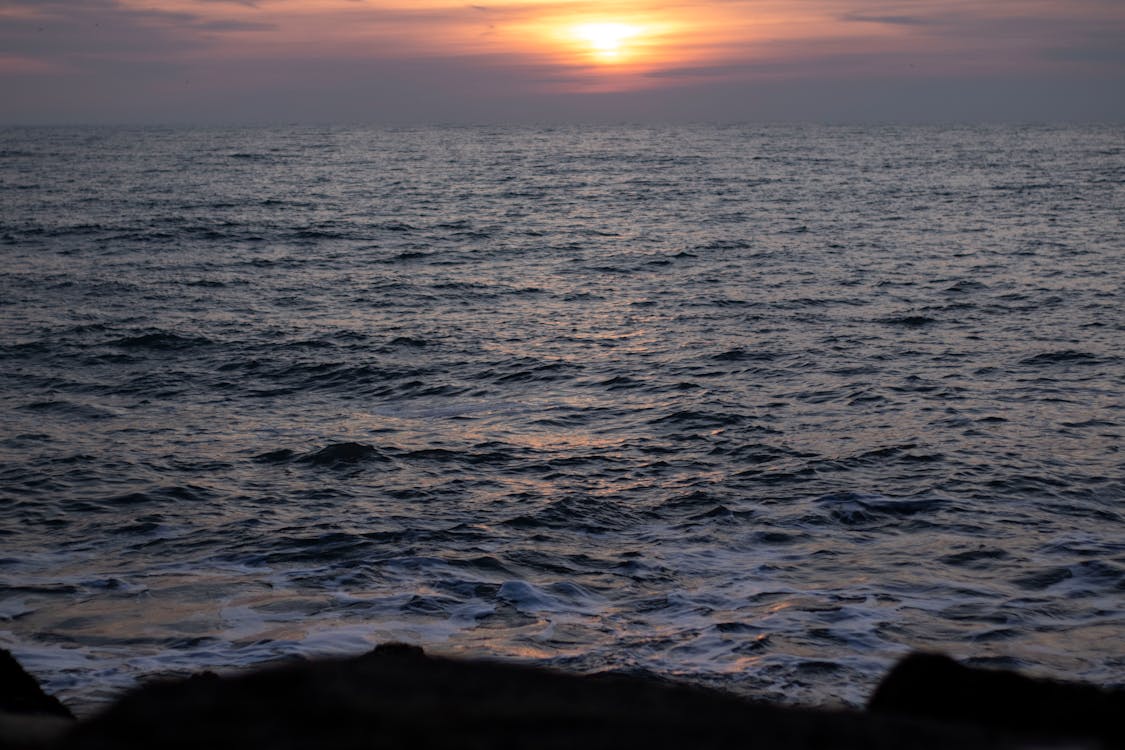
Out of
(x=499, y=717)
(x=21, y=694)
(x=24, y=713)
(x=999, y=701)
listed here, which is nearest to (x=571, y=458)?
(x=21, y=694)

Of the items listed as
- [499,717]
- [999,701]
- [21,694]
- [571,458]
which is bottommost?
[571,458]

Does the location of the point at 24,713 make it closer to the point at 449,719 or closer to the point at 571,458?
the point at 449,719

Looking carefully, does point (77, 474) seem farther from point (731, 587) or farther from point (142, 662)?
point (731, 587)

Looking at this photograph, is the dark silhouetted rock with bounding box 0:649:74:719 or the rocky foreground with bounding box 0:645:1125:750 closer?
the rocky foreground with bounding box 0:645:1125:750

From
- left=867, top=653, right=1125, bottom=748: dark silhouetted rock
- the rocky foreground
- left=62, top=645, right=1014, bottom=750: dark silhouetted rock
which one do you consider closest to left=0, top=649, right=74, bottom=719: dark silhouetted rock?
the rocky foreground

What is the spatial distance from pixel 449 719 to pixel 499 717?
161mm

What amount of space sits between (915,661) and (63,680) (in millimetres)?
7202

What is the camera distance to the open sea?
9.62 metres

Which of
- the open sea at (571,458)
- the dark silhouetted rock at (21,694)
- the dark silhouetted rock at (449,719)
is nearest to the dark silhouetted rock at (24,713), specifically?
the dark silhouetted rock at (21,694)

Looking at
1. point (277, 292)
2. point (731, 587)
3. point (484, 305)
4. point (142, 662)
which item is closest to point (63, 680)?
point (142, 662)

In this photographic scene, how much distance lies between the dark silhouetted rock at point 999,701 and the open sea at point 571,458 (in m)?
4.22

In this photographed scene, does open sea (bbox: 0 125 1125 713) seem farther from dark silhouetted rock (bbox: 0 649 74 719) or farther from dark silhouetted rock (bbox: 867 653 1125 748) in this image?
dark silhouetted rock (bbox: 867 653 1125 748)

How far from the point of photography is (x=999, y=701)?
3.89m

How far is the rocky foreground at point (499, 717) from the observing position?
9.68 feet
